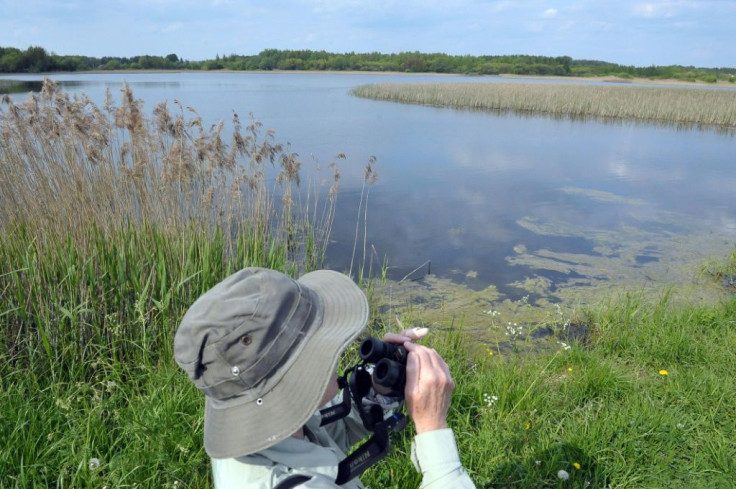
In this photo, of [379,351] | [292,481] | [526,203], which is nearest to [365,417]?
[379,351]

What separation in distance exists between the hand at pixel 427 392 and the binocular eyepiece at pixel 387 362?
0.03 metres

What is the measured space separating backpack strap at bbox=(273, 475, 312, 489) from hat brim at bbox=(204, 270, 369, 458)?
71mm

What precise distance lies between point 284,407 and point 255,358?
0.32 ft

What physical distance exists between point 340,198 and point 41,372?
4.75m

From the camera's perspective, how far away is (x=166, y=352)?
253 centimetres

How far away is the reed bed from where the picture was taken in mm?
16770

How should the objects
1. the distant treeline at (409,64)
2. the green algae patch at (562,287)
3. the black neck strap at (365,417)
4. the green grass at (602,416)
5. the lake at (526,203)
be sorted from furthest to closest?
1. the distant treeline at (409,64)
2. the lake at (526,203)
3. the green algae patch at (562,287)
4. the green grass at (602,416)
5. the black neck strap at (365,417)

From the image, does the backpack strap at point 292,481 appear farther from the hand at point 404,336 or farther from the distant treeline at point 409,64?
the distant treeline at point 409,64

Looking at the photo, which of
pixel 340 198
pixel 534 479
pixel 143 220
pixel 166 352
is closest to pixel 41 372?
pixel 166 352

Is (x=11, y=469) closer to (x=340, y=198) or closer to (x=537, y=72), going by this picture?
(x=340, y=198)

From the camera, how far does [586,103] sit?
18500mm

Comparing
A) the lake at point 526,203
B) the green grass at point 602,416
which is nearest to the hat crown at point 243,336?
the green grass at point 602,416

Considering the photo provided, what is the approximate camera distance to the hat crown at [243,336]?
0.85 meters

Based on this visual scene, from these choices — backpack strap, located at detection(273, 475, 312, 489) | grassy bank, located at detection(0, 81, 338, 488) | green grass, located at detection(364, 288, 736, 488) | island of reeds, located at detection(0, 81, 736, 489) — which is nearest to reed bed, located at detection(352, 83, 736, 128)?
island of reeds, located at detection(0, 81, 736, 489)
